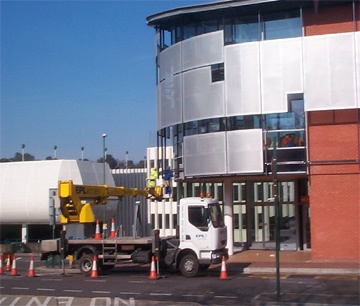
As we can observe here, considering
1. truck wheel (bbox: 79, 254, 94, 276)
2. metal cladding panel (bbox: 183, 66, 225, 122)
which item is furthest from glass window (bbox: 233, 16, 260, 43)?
truck wheel (bbox: 79, 254, 94, 276)

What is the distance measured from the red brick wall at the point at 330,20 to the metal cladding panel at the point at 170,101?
6421 millimetres

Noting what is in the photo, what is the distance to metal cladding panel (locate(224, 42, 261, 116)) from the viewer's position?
1070 inches

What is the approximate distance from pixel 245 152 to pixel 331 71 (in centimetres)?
491

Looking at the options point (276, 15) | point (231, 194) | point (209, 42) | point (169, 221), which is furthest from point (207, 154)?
point (169, 221)

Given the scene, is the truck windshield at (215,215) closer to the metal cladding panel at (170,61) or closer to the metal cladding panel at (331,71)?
the metal cladding panel at (331,71)

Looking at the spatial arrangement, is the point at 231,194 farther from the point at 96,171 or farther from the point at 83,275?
the point at 96,171

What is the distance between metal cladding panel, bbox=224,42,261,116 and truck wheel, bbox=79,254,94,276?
858 cm

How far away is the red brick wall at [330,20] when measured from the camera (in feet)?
86.7

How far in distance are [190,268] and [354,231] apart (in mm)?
7271

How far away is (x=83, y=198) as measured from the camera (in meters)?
24.2

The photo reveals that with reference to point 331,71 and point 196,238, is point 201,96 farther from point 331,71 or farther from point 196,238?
point 196,238

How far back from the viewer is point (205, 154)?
28.2 meters

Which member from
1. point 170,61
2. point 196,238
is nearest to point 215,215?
point 196,238

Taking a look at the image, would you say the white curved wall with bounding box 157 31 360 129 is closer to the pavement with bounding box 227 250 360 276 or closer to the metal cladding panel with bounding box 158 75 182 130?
the metal cladding panel with bounding box 158 75 182 130
